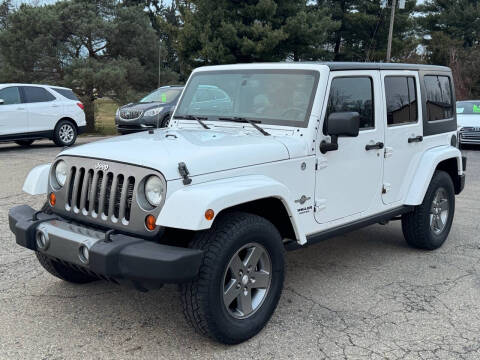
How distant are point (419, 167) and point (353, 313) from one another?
6.14 feet

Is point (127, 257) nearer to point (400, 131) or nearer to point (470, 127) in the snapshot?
point (400, 131)

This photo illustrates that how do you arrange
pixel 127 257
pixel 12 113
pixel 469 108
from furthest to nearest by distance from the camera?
pixel 469 108, pixel 12 113, pixel 127 257

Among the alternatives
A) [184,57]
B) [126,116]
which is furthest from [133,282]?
[184,57]

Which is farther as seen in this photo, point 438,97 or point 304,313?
point 438,97

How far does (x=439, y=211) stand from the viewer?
17.9 feet

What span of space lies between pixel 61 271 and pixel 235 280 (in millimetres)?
1609

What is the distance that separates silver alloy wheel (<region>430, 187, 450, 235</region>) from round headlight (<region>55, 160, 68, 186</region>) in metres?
3.61

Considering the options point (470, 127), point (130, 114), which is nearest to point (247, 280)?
point (130, 114)

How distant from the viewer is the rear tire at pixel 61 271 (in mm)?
3987

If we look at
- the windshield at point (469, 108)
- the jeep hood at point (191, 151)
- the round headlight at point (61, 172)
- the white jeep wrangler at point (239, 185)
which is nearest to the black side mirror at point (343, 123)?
the white jeep wrangler at point (239, 185)

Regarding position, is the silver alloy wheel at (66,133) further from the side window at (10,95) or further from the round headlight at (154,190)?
the round headlight at (154,190)

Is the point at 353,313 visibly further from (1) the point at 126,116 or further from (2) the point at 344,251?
(1) the point at 126,116

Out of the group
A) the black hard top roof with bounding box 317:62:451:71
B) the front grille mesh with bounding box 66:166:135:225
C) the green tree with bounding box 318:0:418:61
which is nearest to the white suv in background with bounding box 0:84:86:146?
the front grille mesh with bounding box 66:166:135:225

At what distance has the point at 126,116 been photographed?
14.1 m
